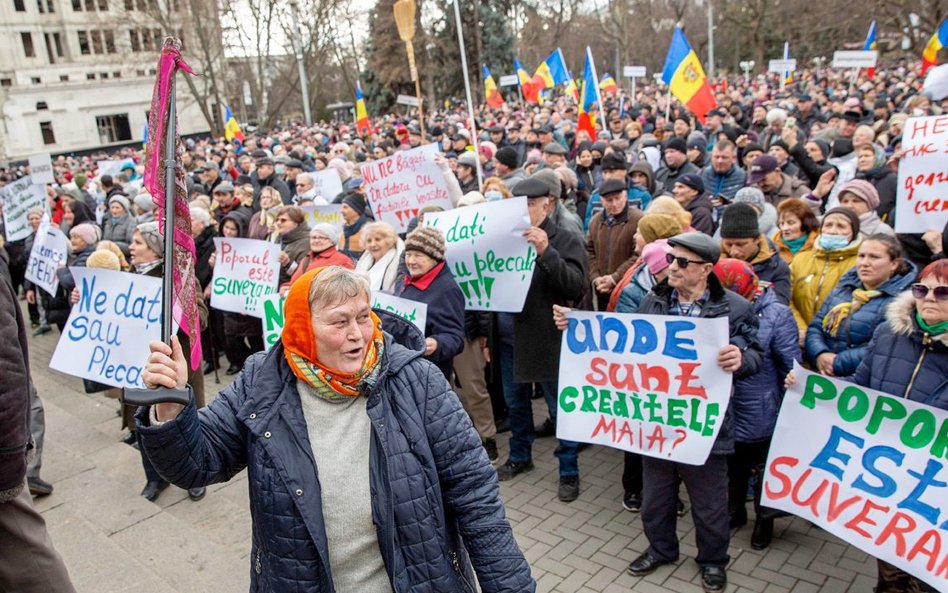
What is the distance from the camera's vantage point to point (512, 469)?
532cm

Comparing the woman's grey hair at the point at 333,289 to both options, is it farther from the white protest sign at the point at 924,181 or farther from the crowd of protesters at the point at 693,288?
the white protest sign at the point at 924,181

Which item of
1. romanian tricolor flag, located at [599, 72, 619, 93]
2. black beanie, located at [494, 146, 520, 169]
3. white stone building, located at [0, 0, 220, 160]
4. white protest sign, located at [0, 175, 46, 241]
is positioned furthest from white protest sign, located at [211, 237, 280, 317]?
white stone building, located at [0, 0, 220, 160]

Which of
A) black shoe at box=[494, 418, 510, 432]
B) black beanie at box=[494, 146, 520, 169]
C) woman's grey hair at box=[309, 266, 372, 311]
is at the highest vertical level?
black beanie at box=[494, 146, 520, 169]

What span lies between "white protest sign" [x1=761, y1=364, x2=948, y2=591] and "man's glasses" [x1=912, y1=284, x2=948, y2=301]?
467mm

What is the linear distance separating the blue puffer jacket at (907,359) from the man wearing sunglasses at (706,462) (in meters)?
0.55

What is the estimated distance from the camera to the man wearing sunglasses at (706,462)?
11.9ft

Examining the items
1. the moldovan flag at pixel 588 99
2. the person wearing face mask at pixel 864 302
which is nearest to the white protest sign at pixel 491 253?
the person wearing face mask at pixel 864 302

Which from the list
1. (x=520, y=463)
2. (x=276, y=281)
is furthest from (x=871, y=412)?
(x=276, y=281)

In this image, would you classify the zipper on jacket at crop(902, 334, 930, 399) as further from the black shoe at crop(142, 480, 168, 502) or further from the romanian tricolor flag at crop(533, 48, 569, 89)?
the romanian tricolor flag at crop(533, 48, 569, 89)

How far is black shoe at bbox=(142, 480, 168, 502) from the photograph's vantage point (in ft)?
17.5

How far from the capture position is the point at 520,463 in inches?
211

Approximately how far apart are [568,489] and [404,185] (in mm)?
4045

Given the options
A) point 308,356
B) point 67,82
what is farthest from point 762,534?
point 67,82

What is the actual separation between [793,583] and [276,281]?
4.98 m
